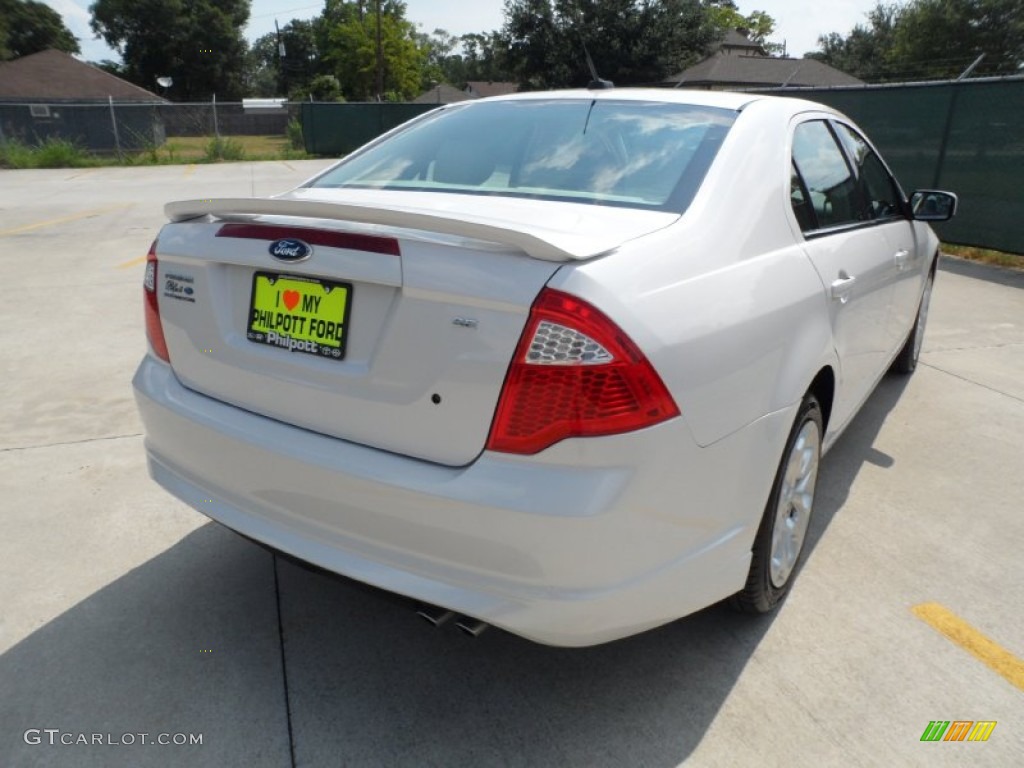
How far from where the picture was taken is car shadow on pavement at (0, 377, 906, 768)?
206cm

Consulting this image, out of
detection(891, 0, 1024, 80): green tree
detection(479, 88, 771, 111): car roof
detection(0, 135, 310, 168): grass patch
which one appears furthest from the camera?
detection(891, 0, 1024, 80): green tree

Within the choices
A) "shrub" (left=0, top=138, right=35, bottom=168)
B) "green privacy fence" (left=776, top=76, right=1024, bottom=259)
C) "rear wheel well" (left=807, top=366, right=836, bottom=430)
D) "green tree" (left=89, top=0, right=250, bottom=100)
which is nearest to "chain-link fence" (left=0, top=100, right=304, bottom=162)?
"shrub" (left=0, top=138, right=35, bottom=168)

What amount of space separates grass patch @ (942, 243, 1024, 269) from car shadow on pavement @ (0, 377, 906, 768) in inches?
333

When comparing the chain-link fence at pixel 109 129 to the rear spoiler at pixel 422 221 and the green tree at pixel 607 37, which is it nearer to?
the green tree at pixel 607 37

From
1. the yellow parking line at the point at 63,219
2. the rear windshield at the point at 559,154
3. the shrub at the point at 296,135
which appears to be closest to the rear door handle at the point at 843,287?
the rear windshield at the point at 559,154

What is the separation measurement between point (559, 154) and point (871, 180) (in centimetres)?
195

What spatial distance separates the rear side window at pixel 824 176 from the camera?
9.23 ft

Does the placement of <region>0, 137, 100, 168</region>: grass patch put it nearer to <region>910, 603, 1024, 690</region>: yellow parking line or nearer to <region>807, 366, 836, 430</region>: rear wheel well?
<region>807, 366, 836, 430</region>: rear wheel well

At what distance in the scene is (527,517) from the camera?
1697 millimetres

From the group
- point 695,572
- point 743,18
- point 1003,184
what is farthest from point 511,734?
point 743,18

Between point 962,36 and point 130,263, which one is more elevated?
point 962,36

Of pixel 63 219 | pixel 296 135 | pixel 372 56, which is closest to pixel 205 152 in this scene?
pixel 296 135

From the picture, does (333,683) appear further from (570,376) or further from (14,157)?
(14,157)

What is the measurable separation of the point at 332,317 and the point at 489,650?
3.88 ft
